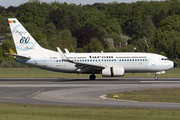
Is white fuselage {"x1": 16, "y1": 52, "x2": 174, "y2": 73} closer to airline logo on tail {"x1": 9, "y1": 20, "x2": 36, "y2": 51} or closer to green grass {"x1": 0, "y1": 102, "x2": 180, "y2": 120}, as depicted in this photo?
airline logo on tail {"x1": 9, "y1": 20, "x2": 36, "y2": 51}

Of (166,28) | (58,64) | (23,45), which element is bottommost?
(58,64)

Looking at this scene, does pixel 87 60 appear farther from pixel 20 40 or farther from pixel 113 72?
pixel 20 40

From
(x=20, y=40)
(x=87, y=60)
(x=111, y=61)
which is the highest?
(x=20, y=40)

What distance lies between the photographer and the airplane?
4462 cm

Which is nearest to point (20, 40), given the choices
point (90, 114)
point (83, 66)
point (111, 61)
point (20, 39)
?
point (20, 39)

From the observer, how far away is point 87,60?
4541 cm

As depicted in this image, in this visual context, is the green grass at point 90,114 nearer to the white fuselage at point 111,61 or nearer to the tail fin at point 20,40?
the white fuselage at point 111,61

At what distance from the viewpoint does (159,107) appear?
2067 cm

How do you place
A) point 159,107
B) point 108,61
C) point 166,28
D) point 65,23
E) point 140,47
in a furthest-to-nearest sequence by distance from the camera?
point 65,23, point 166,28, point 140,47, point 108,61, point 159,107

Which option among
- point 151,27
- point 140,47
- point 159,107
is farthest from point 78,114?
point 151,27

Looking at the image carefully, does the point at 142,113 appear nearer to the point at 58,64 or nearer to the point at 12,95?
the point at 12,95

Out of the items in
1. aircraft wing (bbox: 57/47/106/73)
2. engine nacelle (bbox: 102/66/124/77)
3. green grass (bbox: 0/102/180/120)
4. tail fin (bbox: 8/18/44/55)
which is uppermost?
tail fin (bbox: 8/18/44/55)

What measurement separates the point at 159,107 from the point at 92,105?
461 centimetres

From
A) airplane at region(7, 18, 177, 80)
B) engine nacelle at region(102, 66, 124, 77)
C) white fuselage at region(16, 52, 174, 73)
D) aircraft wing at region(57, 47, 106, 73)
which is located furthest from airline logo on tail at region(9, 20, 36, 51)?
engine nacelle at region(102, 66, 124, 77)
